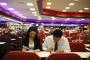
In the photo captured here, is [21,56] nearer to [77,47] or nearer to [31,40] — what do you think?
[31,40]

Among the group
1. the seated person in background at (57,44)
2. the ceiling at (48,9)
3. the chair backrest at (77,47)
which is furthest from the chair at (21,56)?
the ceiling at (48,9)

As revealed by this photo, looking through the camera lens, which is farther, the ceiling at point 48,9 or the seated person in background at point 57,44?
the ceiling at point 48,9

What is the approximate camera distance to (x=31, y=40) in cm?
461

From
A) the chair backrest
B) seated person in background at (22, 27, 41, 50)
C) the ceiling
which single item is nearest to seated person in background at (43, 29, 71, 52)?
seated person in background at (22, 27, 41, 50)

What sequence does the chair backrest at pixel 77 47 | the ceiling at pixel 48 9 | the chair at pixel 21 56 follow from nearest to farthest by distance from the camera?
the chair at pixel 21 56 → the chair backrest at pixel 77 47 → the ceiling at pixel 48 9

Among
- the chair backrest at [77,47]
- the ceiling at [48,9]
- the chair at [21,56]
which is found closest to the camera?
the chair at [21,56]

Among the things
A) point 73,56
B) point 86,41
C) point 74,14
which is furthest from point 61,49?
point 74,14

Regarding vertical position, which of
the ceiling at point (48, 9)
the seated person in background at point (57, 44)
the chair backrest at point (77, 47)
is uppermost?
the ceiling at point (48, 9)

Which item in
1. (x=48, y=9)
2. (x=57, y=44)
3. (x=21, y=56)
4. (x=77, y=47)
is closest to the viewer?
(x=21, y=56)

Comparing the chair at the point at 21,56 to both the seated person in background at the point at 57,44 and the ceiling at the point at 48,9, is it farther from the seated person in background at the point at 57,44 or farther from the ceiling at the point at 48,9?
the ceiling at the point at 48,9

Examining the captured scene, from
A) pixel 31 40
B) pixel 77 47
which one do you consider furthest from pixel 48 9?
pixel 31 40

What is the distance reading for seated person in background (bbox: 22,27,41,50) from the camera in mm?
4504

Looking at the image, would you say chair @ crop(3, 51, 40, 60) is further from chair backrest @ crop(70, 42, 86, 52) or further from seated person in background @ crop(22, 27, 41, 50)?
chair backrest @ crop(70, 42, 86, 52)

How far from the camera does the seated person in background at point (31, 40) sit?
4.50m
